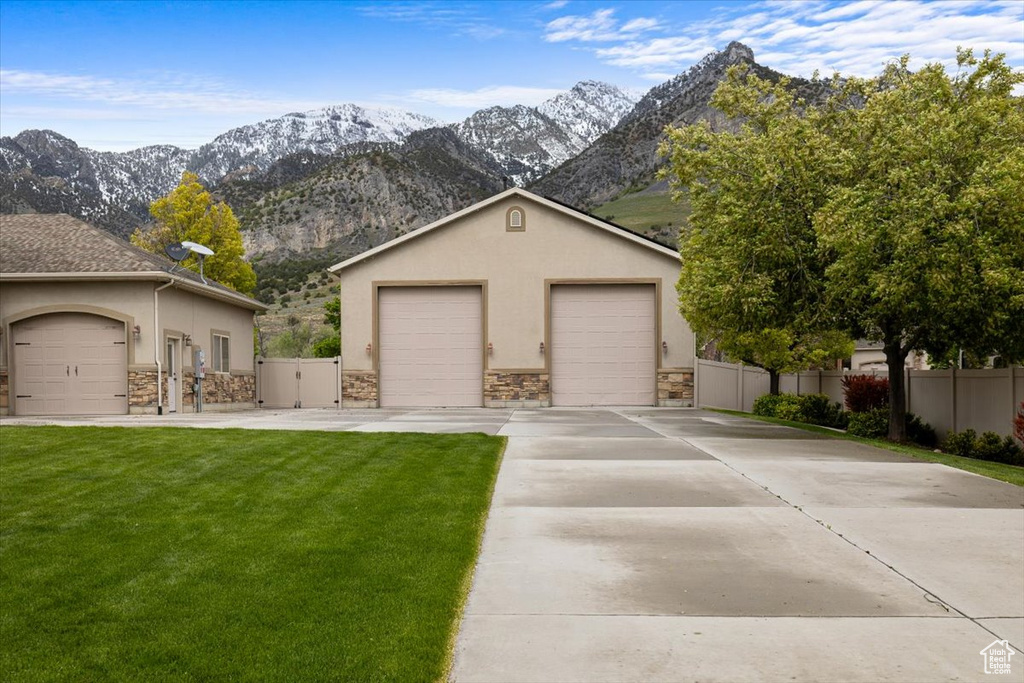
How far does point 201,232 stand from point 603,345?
21452mm

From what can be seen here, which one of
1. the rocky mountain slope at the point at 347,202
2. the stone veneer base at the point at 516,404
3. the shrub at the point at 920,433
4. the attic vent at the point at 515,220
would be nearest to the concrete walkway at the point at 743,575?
the shrub at the point at 920,433

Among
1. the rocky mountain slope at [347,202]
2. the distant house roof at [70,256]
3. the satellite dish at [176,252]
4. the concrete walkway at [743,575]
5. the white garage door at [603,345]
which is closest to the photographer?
the concrete walkway at [743,575]

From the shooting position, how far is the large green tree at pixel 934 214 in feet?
47.3

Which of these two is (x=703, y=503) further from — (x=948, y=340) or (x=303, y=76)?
(x=303, y=76)

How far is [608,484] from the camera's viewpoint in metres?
11.1

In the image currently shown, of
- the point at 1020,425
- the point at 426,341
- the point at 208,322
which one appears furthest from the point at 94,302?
the point at 1020,425

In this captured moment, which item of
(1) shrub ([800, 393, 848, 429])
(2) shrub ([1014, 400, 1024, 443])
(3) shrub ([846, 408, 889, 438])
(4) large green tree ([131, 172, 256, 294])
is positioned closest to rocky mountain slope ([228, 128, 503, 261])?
(4) large green tree ([131, 172, 256, 294])

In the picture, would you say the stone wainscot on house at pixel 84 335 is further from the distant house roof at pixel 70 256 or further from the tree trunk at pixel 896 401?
the tree trunk at pixel 896 401

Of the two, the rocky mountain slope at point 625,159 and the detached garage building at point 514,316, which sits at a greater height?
the rocky mountain slope at point 625,159

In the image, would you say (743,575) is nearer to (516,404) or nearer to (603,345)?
(516,404)

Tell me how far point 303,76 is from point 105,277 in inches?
4934

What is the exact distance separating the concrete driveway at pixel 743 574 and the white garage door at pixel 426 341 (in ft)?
→ 61.3

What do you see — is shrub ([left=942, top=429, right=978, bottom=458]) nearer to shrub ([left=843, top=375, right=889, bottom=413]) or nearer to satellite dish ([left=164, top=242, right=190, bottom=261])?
shrub ([left=843, top=375, right=889, bottom=413])

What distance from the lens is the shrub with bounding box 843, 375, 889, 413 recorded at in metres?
23.0
